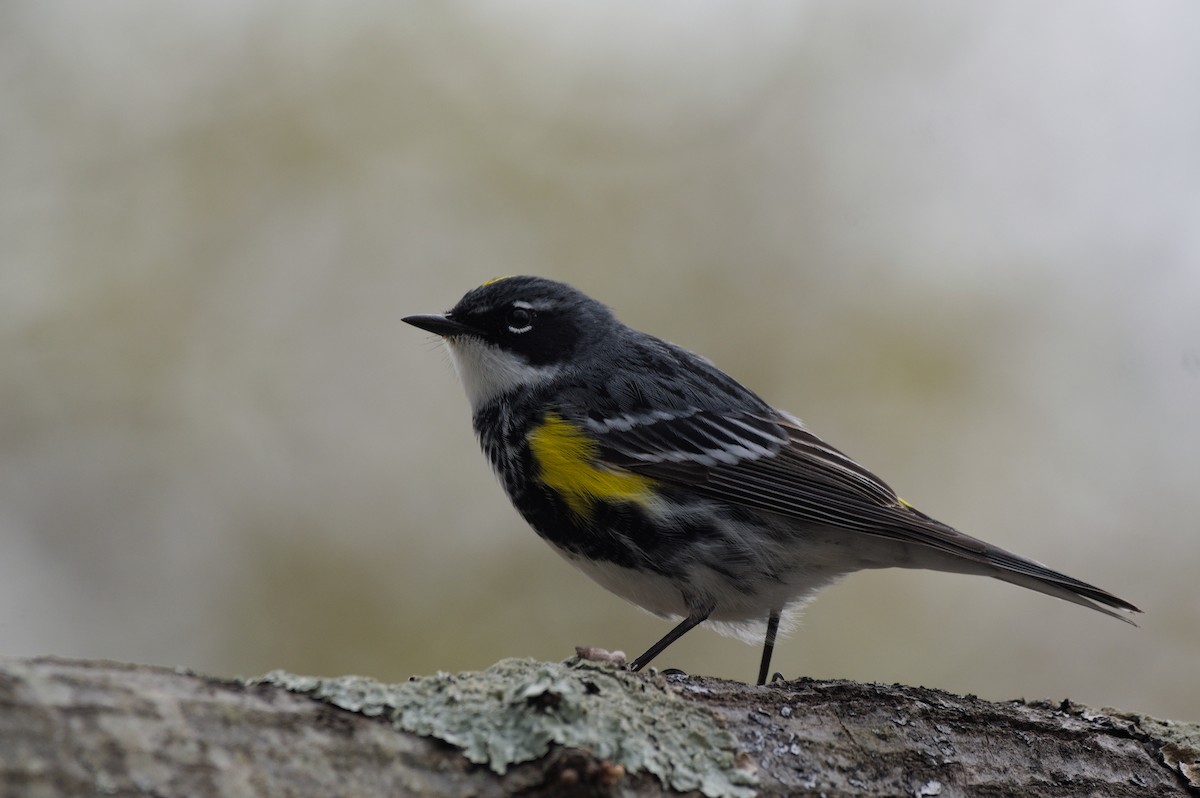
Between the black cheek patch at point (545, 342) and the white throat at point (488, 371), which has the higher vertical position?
the black cheek patch at point (545, 342)

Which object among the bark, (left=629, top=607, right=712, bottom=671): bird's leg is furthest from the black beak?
the bark

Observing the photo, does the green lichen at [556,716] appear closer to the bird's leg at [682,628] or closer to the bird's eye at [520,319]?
the bird's leg at [682,628]

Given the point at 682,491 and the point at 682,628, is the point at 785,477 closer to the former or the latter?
the point at 682,491

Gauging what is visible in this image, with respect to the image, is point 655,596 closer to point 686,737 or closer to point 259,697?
point 686,737

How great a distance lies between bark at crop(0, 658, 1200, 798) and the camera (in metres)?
1.85

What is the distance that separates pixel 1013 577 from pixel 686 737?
6.27ft

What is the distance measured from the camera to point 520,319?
499 cm

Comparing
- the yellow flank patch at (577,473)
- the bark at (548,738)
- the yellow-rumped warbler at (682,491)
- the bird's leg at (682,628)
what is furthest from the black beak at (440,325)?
the bark at (548,738)

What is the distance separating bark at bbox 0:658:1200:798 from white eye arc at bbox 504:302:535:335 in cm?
240

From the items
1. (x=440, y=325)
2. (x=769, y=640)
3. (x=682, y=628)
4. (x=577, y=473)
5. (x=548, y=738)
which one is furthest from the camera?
(x=440, y=325)

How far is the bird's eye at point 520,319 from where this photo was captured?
4.96m

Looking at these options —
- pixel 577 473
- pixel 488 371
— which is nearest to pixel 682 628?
pixel 577 473

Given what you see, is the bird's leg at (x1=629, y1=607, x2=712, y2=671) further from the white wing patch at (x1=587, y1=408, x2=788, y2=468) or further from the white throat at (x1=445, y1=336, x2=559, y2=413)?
the white throat at (x1=445, y1=336, x2=559, y2=413)

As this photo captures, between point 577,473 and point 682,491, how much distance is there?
1.48 ft
